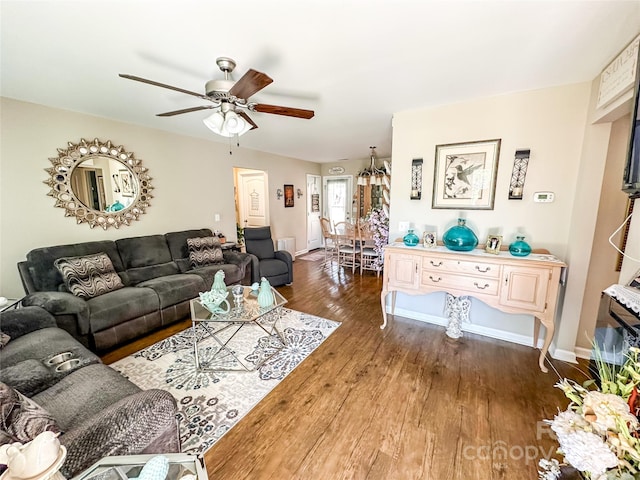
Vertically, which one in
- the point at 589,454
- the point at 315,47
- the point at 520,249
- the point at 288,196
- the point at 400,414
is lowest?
the point at 400,414

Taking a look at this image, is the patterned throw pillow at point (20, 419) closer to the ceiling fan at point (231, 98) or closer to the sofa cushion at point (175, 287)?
the ceiling fan at point (231, 98)

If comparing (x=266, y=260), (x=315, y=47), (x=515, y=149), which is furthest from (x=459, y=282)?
(x=266, y=260)

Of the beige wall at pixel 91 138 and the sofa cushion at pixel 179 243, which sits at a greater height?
the beige wall at pixel 91 138

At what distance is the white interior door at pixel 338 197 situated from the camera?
270 inches

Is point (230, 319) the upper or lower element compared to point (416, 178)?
lower

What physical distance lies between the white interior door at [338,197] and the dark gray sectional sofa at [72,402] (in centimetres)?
581

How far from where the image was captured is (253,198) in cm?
596

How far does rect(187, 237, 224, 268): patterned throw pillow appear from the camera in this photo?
3.62m

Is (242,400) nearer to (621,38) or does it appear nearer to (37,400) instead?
(37,400)

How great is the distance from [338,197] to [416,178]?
164 inches

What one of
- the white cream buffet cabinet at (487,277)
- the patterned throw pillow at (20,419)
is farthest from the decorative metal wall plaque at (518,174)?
the patterned throw pillow at (20,419)

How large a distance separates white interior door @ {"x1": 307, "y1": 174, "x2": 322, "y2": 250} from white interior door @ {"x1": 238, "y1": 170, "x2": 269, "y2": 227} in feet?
4.92

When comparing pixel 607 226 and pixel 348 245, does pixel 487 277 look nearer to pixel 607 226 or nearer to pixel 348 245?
pixel 607 226

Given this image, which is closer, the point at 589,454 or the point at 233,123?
the point at 589,454
